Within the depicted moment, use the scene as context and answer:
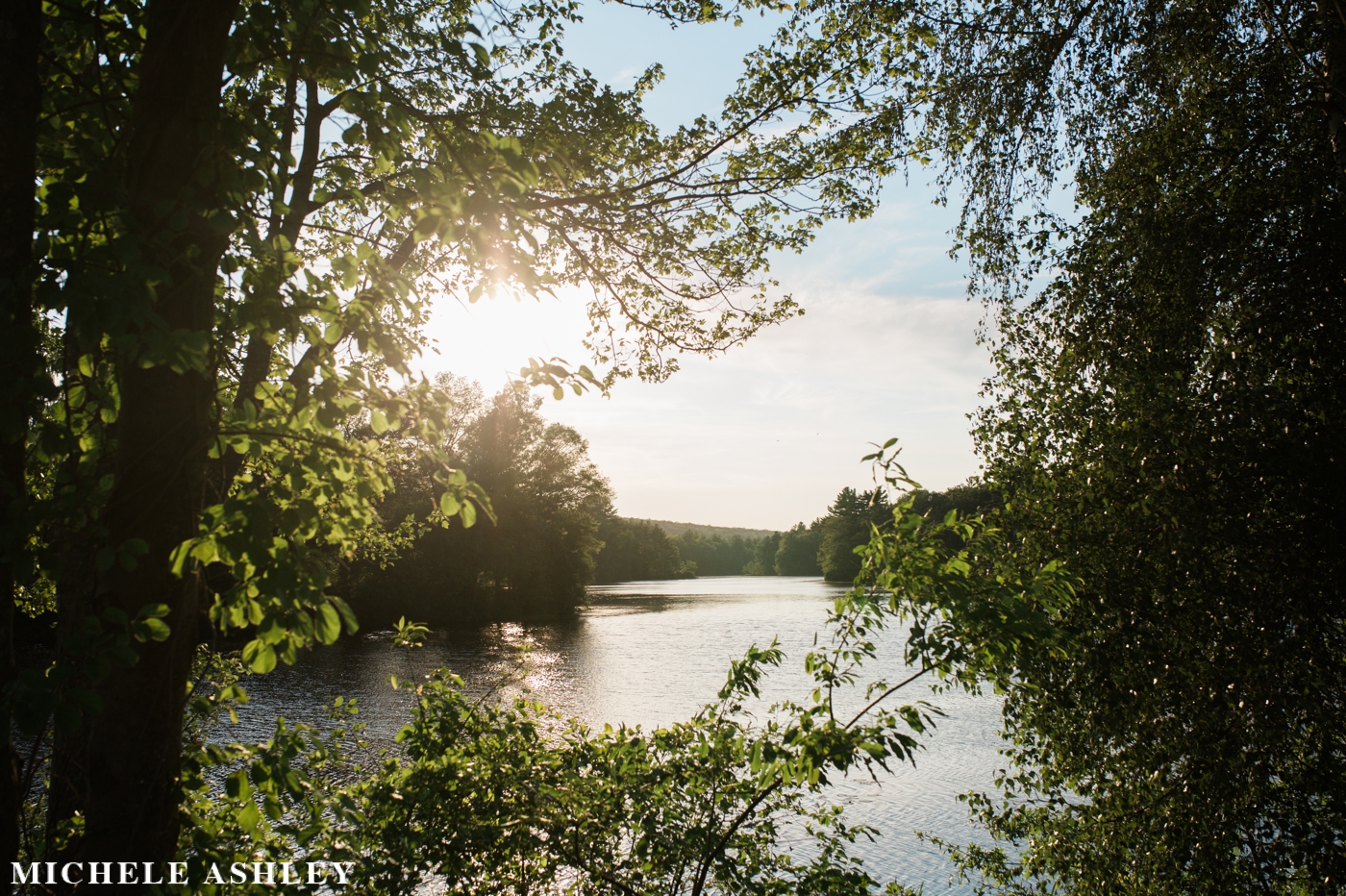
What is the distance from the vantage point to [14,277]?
1.81 m

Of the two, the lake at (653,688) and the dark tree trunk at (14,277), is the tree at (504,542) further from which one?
the dark tree trunk at (14,277)

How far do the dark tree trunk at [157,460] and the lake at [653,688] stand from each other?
2688mm

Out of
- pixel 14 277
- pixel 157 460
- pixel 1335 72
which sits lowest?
pixel 157 460

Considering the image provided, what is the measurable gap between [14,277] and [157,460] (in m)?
0.61

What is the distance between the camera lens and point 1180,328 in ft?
20.0

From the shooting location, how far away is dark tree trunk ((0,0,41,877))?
1699mm

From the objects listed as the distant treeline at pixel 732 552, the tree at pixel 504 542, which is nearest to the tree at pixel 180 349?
the tree at pixel 504 542

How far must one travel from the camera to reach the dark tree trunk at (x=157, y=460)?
219 cm

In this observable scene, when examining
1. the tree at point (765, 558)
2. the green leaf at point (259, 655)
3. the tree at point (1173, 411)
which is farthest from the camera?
the tree at point (765, 558)

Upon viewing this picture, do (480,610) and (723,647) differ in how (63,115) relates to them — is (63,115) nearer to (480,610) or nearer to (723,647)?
(723,647)

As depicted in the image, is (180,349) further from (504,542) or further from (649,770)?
(504,542)

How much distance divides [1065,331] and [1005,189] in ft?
4.99

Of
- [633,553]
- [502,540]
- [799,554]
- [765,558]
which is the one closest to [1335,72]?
[502,540]

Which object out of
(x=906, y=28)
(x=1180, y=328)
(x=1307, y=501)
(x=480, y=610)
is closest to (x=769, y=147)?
(x=906, y=28)
